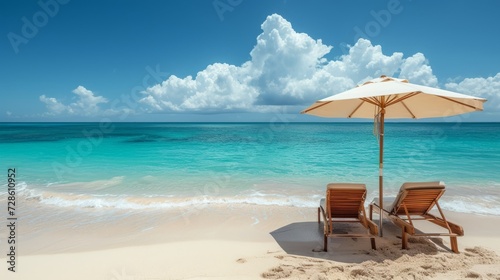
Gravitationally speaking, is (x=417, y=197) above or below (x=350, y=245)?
above

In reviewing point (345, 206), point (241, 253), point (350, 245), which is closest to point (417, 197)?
point (345, 206)

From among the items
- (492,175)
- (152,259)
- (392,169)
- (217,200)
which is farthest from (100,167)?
(492,175)

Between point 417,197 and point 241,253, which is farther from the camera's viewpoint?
point 417,197

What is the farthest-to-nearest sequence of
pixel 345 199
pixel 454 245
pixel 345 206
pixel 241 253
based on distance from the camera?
pixel 345 206 < pixel 345 199 < pixel 241 253 < pixel 454 245

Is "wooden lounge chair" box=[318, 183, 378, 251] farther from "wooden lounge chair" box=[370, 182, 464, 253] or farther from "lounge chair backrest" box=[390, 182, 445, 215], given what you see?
"lounge chair backrest" box=[390, 182, 445, 215]

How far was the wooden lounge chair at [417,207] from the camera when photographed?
417 centimetres

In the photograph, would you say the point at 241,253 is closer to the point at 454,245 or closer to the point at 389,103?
the point at 454,245

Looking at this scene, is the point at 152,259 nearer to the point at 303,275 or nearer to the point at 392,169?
the point at 303,275

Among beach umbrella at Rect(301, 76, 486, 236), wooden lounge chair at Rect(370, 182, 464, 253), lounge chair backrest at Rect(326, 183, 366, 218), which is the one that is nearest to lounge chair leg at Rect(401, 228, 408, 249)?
wooden lounge chair at Rect(370, 182, 464, 253)

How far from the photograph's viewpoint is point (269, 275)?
11.5 ft

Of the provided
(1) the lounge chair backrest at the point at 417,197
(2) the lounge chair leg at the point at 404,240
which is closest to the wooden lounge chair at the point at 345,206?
(2) the lounge chair leg at the point at 404,240

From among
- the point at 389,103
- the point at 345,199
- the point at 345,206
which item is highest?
the point at 389,103

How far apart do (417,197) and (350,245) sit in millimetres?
1353

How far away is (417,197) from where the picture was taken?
14.7 ft
